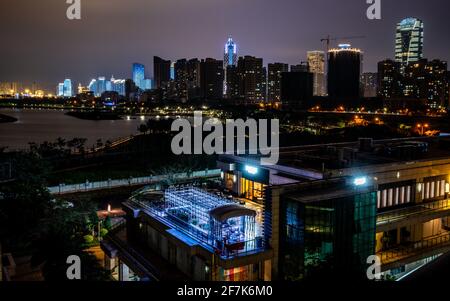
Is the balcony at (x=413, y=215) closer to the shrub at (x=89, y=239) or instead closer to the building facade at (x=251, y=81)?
the shrub at (x=89, y=239)

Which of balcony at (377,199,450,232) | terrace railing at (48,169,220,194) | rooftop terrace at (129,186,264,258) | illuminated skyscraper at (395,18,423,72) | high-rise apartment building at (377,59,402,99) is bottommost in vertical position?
terrace railing at (48,169,220,194)

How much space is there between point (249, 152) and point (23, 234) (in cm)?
464

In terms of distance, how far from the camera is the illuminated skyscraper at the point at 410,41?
119938 mm

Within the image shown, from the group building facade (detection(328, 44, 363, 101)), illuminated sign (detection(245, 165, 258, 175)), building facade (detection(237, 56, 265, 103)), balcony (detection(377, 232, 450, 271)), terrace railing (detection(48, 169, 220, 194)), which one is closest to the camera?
balcony (detection(377, 232, 450, 271))

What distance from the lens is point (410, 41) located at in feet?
393

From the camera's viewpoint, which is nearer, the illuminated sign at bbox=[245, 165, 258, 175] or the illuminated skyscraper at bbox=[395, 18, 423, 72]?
the illuminated sign at bbox=[245, 165, 258, 175]

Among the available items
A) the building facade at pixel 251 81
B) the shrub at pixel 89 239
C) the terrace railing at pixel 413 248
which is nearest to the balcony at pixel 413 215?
the terrace railing at pixel 413 248

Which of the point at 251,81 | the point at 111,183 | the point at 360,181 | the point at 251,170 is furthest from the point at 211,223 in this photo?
the point at 251,81

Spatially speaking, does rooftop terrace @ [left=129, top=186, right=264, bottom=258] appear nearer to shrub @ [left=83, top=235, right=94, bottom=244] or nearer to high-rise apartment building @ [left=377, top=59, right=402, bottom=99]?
shrub @ [left=83, top=235, right=94, bottom=244]

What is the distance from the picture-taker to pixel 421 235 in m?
8.44

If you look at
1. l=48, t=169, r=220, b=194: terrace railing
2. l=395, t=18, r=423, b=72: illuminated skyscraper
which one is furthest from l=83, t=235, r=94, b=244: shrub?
l=395, t=18, r=423, b=72: illuminated skyscraper

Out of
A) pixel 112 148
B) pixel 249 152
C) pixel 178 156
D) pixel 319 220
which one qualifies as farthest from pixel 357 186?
pixel 112 148

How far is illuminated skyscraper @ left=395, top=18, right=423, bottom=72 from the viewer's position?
11994cm

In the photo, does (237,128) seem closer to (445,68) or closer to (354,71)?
(354,71)
